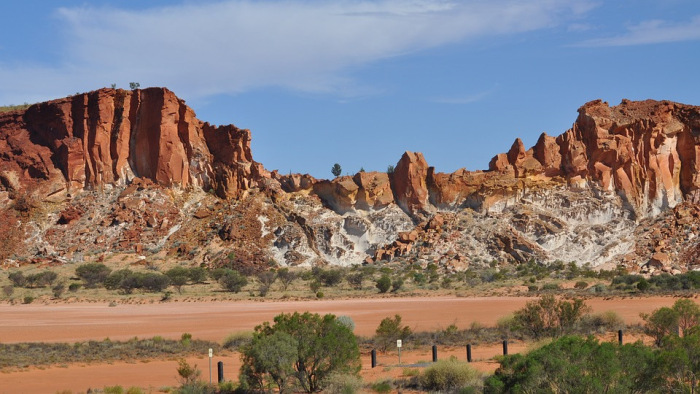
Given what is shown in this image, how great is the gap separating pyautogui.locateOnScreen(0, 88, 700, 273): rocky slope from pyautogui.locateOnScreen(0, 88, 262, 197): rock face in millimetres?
139

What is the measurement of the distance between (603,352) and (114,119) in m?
75.1

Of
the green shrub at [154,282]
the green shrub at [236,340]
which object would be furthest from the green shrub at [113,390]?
the green shrub at [154,282]

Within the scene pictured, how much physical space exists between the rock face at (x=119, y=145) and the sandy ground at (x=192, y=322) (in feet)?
98.3

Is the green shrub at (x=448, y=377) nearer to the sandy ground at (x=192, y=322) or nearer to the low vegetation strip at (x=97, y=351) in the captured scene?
the sandy ground at (x=192, y=322)

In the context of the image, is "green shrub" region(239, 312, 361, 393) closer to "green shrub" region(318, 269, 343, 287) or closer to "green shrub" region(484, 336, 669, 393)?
"green shrub" region(484, 336, 669, 393)

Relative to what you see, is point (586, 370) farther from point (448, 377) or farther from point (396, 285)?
point (396, 285)

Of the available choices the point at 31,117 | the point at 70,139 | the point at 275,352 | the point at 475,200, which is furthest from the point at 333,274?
the point at 275,352

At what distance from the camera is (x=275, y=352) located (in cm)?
1789

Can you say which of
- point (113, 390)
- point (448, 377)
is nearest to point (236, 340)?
point (113, 390)

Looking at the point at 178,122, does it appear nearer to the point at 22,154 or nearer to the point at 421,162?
the point at 22,154

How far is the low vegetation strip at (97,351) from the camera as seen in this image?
24.9m

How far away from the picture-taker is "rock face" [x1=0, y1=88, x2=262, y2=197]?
79125 mm

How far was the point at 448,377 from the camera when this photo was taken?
18.2 meters

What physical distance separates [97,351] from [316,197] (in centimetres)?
5337
